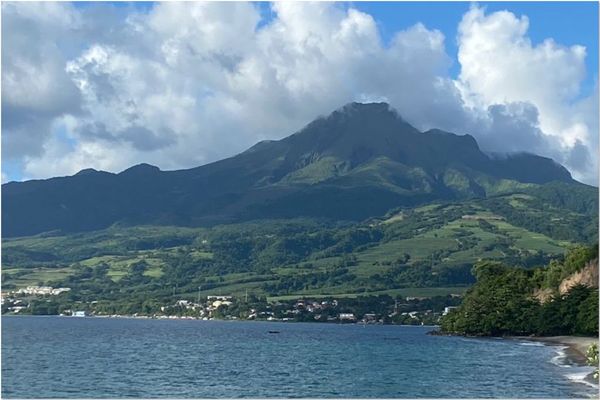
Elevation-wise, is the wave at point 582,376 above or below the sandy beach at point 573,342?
above

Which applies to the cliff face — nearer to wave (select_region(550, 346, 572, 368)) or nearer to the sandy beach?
the sandy beach

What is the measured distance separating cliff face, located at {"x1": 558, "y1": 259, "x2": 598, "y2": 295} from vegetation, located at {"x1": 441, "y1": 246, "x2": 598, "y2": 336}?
3.54 ft

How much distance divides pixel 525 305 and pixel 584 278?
487 inches

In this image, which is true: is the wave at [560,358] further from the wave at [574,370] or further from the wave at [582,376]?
the wave at [582,376]

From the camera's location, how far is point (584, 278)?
420 ft

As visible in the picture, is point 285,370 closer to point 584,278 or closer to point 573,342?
point 573,342

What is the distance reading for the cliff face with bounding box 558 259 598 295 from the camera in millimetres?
122812

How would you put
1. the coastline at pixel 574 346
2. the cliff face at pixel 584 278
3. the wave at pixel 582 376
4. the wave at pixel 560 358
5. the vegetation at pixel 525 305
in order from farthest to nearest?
the cliff face at pixel 584 278, the vegetation at pixel 525 305, the wave at pixel 560 358, the coastline at pixel 574 346, the wave at pixel 582 376

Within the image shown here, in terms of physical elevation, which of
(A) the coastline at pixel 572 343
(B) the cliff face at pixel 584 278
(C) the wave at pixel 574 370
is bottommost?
(A) the coastline at pixel 572 343

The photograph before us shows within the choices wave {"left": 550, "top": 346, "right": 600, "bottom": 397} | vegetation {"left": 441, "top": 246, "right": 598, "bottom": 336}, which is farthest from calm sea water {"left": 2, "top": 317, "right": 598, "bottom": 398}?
vegetation {"left": 441, "top": 246, "right": 598, "bottom": 336}

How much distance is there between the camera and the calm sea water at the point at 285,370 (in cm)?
6138

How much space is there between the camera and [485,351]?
10212 centimetres

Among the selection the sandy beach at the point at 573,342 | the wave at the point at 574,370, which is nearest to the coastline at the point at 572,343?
the sandy beach at the point at 573,342

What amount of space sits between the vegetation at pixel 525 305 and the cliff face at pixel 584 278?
108cm
